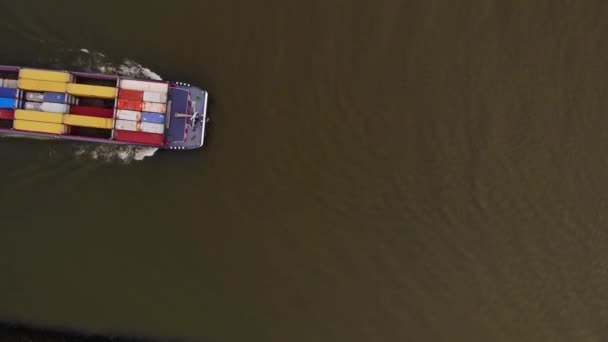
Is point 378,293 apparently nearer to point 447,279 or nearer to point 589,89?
point 447,279

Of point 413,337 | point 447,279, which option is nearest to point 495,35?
point 447,279

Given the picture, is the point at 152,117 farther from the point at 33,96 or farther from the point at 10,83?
the point at 10,83

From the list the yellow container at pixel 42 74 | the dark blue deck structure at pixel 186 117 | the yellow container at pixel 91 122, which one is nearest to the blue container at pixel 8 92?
the yellow container at pixel 42 74

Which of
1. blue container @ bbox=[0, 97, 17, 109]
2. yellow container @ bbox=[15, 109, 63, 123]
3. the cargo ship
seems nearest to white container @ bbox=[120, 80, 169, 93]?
the cargo ship

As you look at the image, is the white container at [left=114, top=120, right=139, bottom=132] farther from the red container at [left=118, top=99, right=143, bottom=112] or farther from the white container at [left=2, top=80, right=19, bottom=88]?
the white container at [left=2, top=80, right=19, bottom=88]

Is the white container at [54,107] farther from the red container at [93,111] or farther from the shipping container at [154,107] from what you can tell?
the shipping container at [154,107]

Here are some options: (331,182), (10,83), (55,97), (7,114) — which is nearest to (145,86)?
(55,97)
